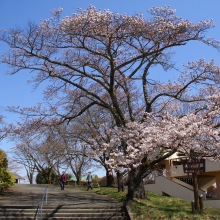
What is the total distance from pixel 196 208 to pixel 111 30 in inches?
320

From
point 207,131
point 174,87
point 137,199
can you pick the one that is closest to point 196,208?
point 137,199

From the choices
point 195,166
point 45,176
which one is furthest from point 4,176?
point 45,176

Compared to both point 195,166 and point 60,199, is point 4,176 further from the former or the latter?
point 195,166

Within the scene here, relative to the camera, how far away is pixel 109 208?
43.1 feet

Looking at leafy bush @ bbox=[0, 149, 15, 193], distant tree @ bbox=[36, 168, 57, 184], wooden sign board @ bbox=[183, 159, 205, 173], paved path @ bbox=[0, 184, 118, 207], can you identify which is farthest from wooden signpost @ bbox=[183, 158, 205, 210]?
distant tree @ bbox=[36, 168, 57, 184]

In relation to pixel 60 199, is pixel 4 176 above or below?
above

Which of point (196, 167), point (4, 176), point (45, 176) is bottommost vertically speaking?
point (45, 176)

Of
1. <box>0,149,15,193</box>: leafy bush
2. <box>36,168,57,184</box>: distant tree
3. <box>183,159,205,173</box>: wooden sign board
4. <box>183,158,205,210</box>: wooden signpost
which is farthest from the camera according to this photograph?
<box>36,168,57,184</box>: distant tree

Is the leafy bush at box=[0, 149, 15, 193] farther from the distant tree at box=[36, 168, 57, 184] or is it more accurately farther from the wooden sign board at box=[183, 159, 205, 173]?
the distant tree at box=[36, 168, 57, 184]

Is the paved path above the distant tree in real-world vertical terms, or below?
below

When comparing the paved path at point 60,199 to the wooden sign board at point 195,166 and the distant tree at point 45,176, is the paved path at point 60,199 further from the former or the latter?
the distant tree at point 45,176

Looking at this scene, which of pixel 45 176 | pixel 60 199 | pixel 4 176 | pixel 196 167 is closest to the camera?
pixel 196 167

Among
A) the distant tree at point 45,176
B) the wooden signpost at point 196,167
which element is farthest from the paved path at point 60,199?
the distant tree at point 45,176

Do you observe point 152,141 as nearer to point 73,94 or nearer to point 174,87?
point 174,87
